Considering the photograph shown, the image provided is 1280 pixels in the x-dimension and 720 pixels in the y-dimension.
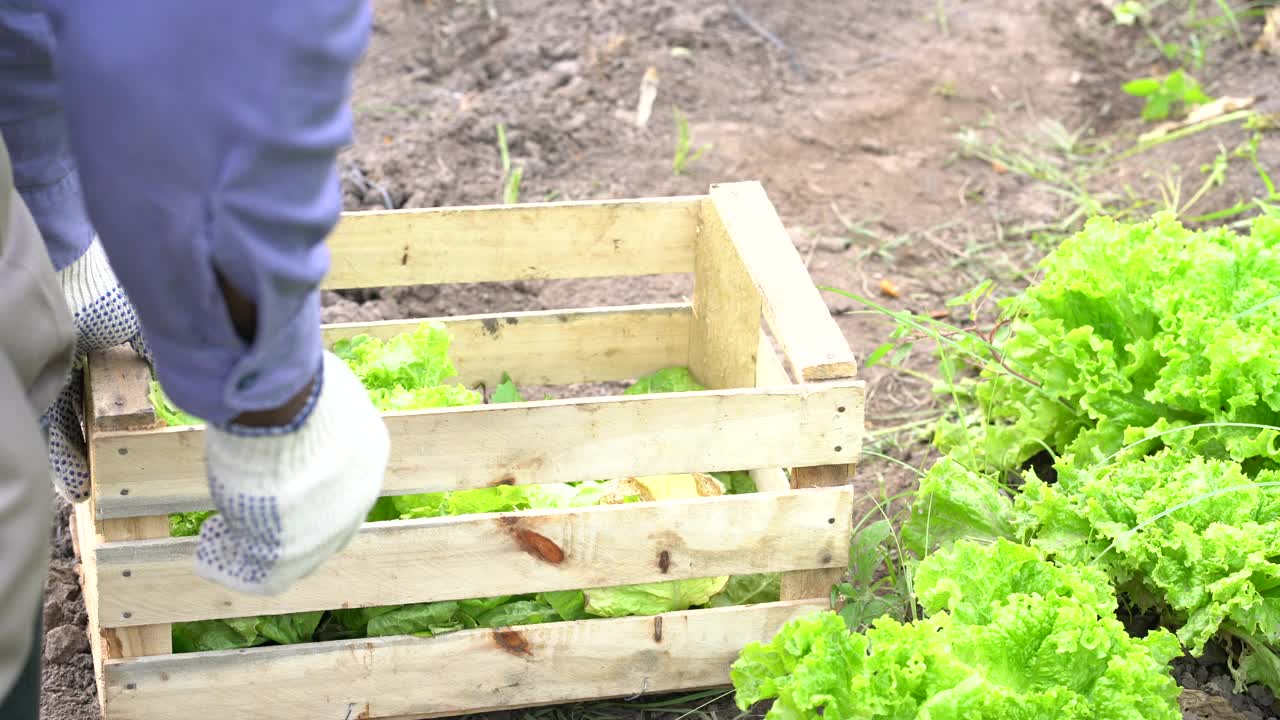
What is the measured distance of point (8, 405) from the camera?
1.24m

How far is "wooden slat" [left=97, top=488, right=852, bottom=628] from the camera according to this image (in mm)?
2363

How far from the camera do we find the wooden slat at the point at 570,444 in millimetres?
2270

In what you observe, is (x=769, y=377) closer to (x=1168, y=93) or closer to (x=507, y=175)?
(x=507, y=175)

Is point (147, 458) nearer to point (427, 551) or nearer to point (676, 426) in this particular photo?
point (427, 551)

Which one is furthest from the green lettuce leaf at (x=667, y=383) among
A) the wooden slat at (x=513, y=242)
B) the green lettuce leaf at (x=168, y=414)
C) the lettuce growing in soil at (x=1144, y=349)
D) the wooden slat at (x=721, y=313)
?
the green lettuce leaf at (x=168, y=414)

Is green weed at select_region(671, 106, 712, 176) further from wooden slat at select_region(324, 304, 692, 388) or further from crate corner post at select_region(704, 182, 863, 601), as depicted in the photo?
crate corner post at select_region(704, 182, 863, 601)

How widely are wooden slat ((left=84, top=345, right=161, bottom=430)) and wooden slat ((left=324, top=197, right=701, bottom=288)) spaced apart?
735 mm

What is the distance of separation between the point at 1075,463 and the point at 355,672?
1.66 metres

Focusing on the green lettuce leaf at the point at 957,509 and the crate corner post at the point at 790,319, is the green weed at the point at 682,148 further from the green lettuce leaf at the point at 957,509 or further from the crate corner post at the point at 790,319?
the green lettuce leaf at the point at 957,509

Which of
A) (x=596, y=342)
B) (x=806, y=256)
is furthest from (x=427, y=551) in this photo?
(x=806, y=256)

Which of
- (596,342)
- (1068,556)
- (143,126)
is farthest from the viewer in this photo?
(596,342)

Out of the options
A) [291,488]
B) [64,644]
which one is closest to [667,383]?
[64,644]

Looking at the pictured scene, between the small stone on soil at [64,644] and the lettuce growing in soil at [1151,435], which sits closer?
the lettuce growing in soil at [1151,435]

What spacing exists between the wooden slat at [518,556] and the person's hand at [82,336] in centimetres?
17
